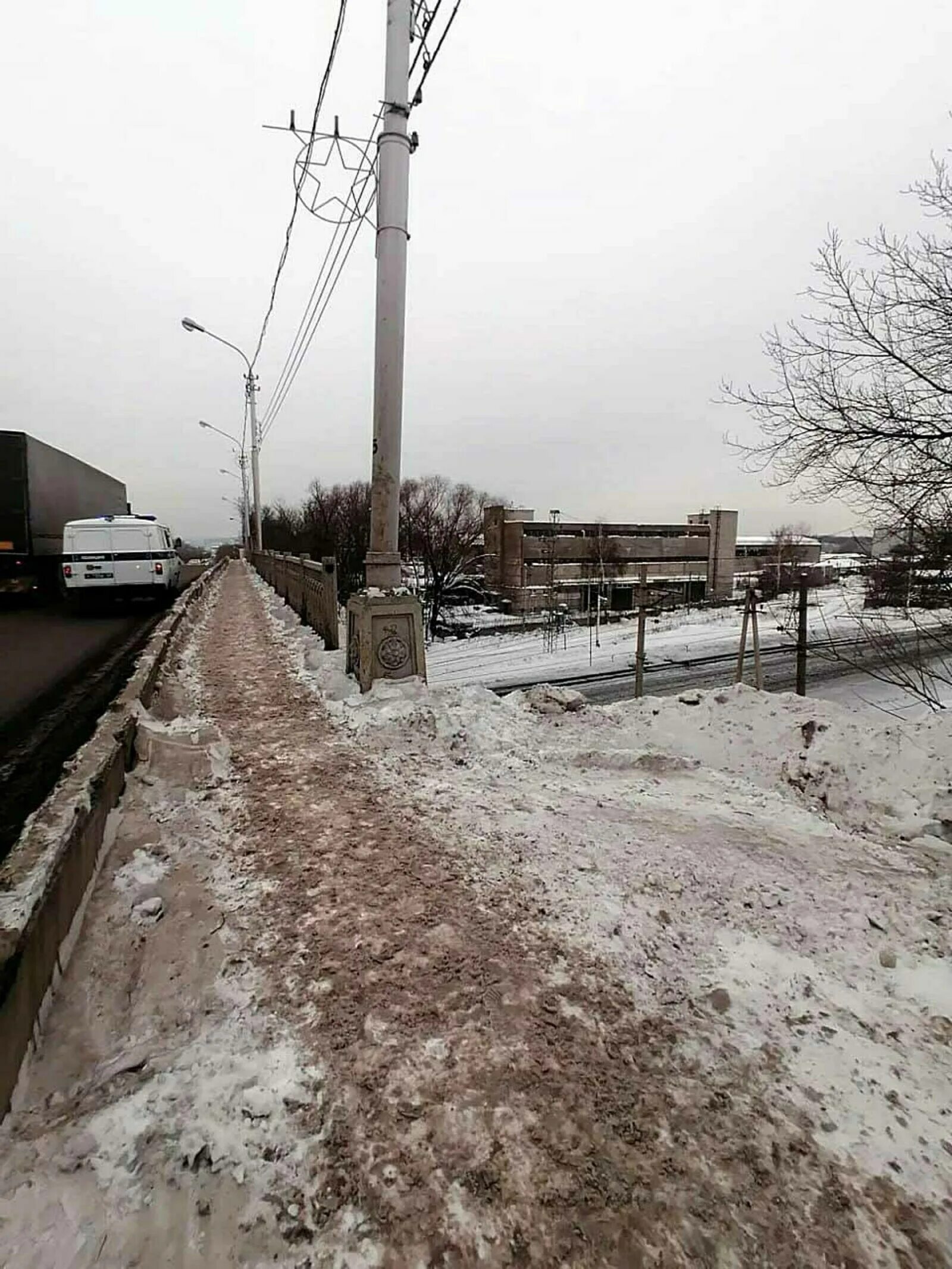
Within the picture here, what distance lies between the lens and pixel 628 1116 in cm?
188

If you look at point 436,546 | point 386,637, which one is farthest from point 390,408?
point 436,546

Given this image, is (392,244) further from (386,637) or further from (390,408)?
(386,637)

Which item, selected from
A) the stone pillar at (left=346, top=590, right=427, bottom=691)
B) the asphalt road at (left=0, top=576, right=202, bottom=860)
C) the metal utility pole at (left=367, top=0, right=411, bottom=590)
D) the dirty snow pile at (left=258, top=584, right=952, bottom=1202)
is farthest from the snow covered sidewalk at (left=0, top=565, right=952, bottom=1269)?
the metal utility pole at (left=367, top=0, right=411, bottom=590)

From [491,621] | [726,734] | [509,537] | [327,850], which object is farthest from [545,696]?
[509,537]

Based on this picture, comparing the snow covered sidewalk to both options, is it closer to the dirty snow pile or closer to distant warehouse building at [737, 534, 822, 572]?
the dirty snow pile

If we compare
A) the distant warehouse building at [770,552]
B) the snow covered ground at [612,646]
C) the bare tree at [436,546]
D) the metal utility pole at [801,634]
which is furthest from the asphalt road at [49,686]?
the distant warehouse building at [770,552]

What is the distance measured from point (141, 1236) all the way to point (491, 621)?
3592cm

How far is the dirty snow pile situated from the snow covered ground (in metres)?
4.45

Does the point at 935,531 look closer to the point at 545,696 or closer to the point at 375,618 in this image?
the point at 545,696

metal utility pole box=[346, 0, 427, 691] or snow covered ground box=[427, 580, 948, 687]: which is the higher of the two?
metal utility pole box=[346, 0, 427, 691]

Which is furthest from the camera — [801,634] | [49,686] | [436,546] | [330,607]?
[436,546]

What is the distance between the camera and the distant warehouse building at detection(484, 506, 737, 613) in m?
48.0

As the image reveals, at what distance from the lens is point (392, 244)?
6.00 meters

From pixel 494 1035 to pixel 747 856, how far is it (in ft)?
6.33
